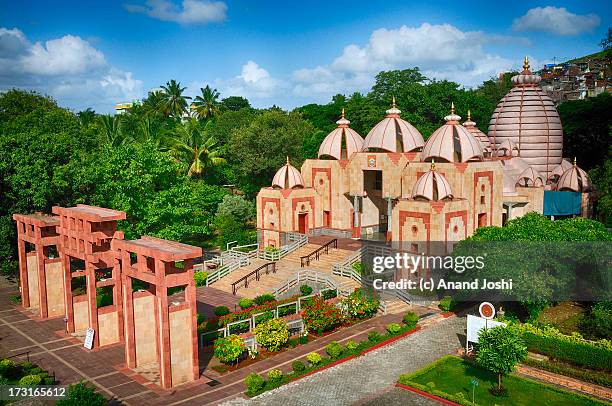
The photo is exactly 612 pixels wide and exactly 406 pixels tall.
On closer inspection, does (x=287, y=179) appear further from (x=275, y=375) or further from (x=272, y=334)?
(x=275, y=375)

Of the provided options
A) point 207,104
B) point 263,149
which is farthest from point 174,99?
point 263,149

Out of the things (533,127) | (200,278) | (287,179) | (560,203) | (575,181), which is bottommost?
(200,278)

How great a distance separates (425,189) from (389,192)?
241 inches

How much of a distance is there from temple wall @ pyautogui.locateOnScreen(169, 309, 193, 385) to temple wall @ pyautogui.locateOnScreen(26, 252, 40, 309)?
1404cm

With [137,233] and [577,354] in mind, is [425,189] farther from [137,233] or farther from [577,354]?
[137,233]

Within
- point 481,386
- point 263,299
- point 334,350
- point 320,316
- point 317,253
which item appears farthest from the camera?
point 317,253

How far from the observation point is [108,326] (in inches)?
1014

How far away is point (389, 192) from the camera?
3822 centimetres

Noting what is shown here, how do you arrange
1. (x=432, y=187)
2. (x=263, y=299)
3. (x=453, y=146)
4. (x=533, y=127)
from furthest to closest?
1. (x=533, y=127)
2. (x=453, y=146)
3. (x=432, y=187)
4. (x=263, y=299)

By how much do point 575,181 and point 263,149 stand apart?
26.7 meters

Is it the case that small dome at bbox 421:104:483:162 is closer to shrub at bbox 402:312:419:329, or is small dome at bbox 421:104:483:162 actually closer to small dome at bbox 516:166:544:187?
small dome at bbox 516:166:544:187

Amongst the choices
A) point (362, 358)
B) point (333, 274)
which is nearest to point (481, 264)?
point (362, 358)

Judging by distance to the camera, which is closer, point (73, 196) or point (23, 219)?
point (23, 219)

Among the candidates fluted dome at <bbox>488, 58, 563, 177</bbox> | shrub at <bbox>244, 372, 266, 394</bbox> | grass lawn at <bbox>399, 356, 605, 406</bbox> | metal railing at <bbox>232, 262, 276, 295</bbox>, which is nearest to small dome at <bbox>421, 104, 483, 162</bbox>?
fluted dome at <bbox>488, 58, 563, 177</bbox>
